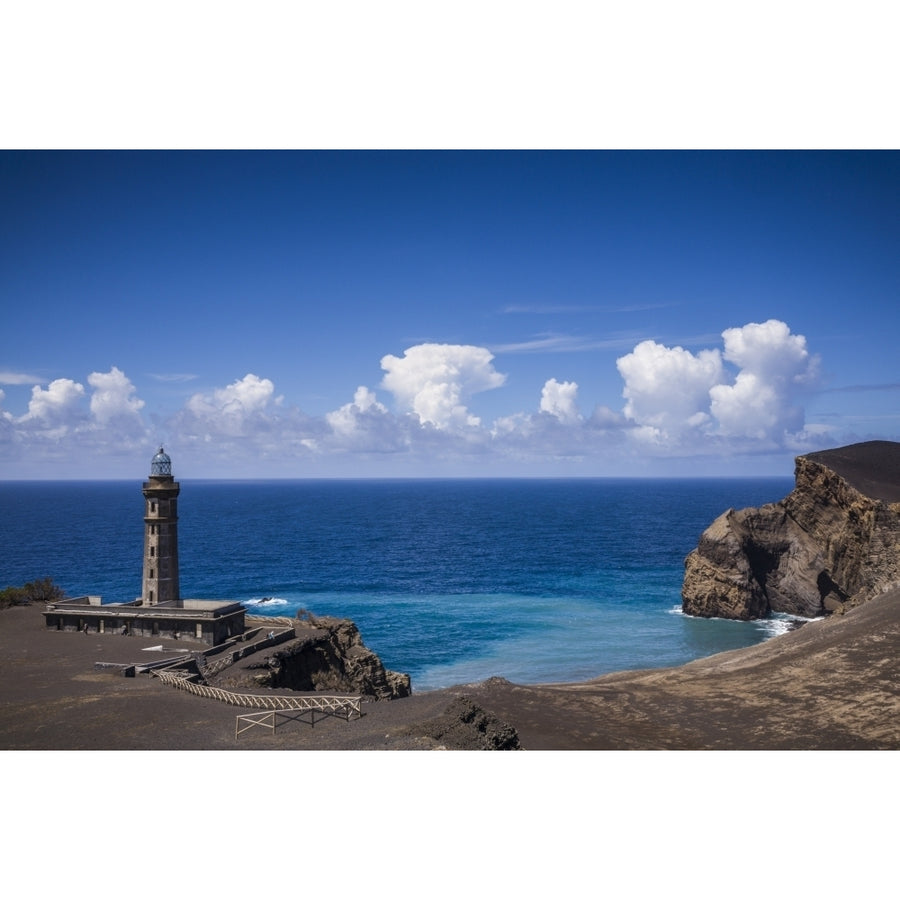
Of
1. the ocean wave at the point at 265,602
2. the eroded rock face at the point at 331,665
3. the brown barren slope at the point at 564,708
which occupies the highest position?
the brown barren slope at the point at 564,708

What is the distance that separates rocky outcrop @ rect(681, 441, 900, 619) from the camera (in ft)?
191

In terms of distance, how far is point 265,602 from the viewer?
226 feet

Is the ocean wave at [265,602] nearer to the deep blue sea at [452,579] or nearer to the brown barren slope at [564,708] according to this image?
the deep blue sea at [452,579]

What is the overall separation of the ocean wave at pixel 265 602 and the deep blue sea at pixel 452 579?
20cm

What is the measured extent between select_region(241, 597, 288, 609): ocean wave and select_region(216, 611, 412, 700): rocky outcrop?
27006mm

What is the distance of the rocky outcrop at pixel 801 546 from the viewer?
58.2 meters

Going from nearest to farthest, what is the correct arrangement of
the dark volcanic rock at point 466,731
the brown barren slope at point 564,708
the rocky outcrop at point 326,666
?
the dark volcanic rock at point 466,731
the brown barren slope at point 564,708
the rocky outcrop at point 326,666

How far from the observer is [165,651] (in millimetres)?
34750

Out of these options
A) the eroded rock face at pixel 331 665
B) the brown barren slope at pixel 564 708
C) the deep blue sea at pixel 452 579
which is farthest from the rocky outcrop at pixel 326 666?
the deep blue sea at pixel 452 579

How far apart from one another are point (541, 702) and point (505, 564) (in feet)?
214

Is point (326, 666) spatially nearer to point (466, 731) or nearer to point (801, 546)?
point (466, 731)

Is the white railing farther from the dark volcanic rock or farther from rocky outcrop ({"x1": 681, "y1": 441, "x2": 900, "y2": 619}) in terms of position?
rocky outcrop ({"x1": 681, "y1": 441, "x2": 900, "y2": 619})

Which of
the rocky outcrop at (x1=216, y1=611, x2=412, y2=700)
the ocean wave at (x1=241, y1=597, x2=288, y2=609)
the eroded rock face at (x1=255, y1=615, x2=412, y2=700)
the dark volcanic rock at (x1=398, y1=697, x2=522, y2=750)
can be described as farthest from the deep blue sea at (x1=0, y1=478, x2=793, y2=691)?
the dark volcanic rock at (x1=398, y1=697, x2=522, y2=750)

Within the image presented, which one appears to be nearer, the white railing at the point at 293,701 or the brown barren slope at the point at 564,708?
the brown barren slope at the point at 564,708
